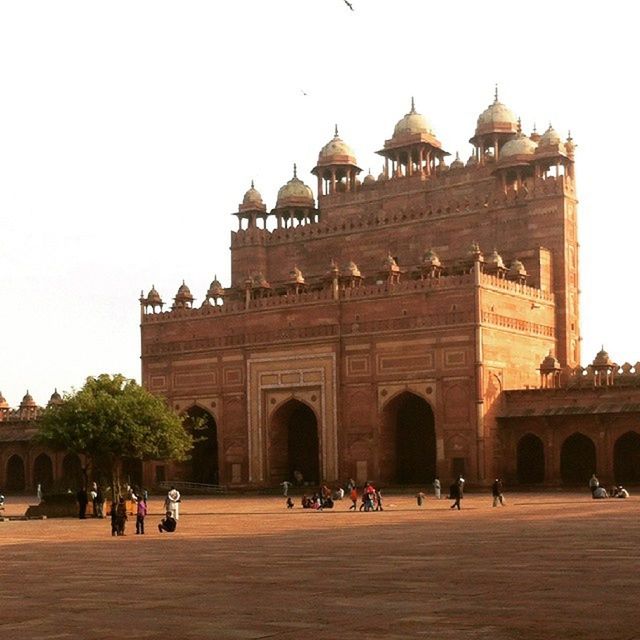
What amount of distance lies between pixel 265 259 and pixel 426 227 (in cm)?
949

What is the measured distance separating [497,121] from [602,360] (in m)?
14.9

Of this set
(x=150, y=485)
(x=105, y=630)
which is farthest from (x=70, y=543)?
(x=150, y=485)

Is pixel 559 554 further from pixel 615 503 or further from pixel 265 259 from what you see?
pixel 265 259

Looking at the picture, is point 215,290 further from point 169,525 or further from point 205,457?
point 169,525

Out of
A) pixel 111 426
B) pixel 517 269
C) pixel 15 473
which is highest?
pixel 517 269

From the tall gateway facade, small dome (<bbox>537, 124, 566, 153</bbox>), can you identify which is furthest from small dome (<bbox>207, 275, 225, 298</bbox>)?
small dome (<bbox>537, 124, 566, 153</bbox>)

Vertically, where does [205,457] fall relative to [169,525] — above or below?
above

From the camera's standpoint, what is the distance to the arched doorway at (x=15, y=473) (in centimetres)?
6588

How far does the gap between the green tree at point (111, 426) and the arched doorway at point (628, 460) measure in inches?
699

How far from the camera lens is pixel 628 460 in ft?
160

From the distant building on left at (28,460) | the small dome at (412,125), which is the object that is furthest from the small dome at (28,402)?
the small dome at (412,125)

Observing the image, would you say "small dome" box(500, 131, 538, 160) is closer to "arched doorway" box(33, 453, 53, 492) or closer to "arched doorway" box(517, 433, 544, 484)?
"arched doorway" box(517, 433, 544, 484)

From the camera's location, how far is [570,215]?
183 ft

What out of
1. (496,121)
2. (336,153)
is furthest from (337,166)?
(496,121)
